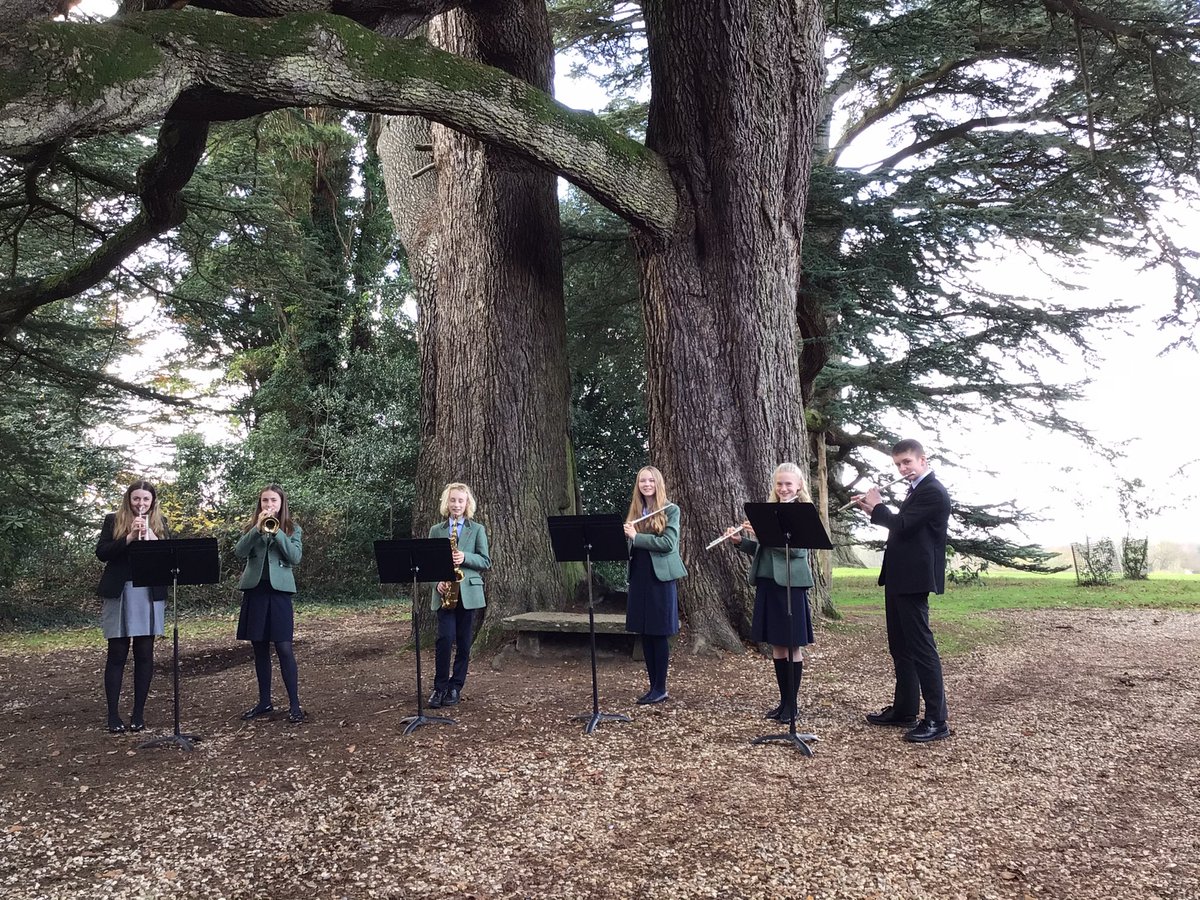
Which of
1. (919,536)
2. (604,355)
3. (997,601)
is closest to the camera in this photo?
(919,536)

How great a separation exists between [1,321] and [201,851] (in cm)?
755

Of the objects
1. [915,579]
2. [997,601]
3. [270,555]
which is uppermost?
[270,555]

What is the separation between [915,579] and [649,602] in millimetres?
1840

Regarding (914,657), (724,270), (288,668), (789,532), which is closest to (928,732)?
(914,657)

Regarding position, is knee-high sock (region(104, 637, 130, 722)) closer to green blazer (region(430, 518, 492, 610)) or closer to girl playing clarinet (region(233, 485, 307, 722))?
girl playing clarinet (region(233, 485, 307, 722))

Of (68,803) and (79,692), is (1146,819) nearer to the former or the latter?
(68,803)

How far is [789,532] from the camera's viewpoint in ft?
18.2

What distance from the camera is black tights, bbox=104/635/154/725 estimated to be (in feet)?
21.4

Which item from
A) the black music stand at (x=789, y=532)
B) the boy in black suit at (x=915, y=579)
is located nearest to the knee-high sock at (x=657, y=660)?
the black music stand at (x=789, y=532)

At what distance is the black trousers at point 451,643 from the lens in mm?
6598

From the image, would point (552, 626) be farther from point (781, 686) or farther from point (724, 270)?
point (724, 270)

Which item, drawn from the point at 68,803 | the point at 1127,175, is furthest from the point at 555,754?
the point at 1127,175

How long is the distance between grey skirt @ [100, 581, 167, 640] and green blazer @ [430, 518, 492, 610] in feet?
6.85

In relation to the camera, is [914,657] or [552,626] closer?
[914,657]
